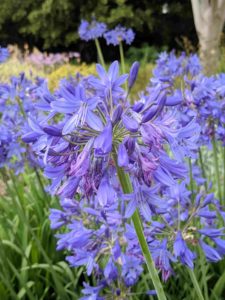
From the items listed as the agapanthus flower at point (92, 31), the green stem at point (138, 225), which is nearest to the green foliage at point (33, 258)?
the green stem at point (138, 225)

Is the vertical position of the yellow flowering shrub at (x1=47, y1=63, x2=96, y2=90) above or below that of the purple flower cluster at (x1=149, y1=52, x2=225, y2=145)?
above

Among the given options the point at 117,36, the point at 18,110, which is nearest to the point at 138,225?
the point at 18,110

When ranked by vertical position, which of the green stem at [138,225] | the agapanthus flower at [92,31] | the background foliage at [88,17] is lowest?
the green stem at [138,225]

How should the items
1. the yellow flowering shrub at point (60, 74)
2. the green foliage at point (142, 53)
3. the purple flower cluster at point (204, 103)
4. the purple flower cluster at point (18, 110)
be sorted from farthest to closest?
the green foliage at point (142, 53) < the yellow flowering shrub at point (60, 74) < the purple flower cluster at point (18, 110) < the purple flower cluster at point (204, 103)

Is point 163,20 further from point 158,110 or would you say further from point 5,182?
point 158,110

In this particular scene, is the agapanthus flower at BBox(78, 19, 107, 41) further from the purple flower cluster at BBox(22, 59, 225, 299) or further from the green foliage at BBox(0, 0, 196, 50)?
the green foliage at BBox(0, 0, 196, 50)

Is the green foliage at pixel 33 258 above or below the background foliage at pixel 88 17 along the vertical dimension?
below

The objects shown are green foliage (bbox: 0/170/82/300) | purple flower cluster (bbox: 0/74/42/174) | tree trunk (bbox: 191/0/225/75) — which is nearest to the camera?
green foliage (bbox: 0/170/82/300)

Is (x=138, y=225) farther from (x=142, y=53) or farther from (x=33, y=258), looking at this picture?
(x=142, y=53)

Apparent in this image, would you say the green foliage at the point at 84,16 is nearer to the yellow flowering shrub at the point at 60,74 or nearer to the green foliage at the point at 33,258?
the yellow flowering shrub at the point at 60,74

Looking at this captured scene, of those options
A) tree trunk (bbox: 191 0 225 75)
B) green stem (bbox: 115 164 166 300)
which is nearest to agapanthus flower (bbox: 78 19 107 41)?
tree trunk (bbox: 191 0 225 75)
